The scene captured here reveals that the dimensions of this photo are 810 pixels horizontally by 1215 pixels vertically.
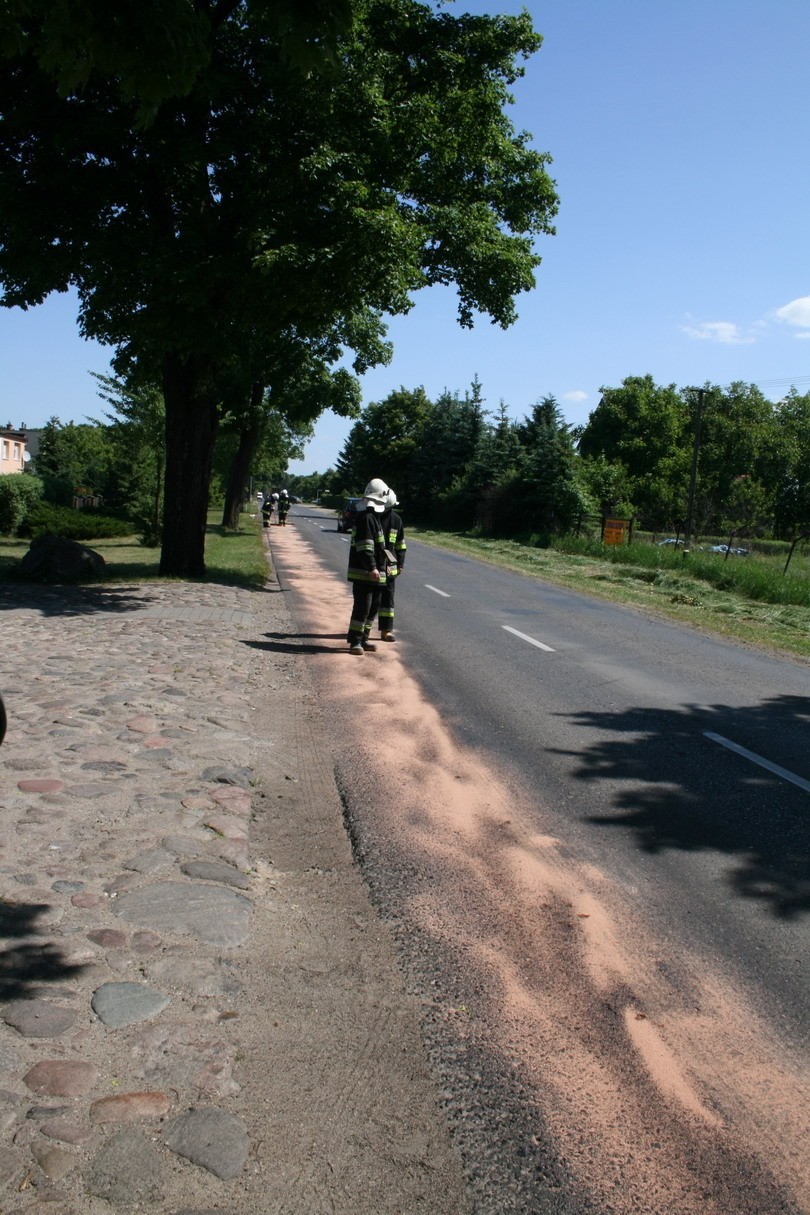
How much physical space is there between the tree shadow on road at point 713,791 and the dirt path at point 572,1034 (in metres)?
0.72

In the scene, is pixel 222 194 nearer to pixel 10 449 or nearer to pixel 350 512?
pixel 350 512

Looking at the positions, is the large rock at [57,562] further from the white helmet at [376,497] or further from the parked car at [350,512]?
the white helmet at [376,497]

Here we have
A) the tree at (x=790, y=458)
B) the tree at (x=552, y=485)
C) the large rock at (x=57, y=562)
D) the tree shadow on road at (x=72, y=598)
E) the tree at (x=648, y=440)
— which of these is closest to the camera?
the tree shadow on road at (x=72, y=598)

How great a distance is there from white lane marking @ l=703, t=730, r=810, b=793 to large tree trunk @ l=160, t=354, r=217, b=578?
40.1 ft

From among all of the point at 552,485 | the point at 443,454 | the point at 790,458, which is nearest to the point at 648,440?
the point at 790,458

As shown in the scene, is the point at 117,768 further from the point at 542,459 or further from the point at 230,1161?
the point at 542,459

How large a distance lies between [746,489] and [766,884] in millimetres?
89688

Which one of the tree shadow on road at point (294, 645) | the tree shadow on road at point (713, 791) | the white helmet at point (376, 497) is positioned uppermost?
the white helmet at point (376, 497)

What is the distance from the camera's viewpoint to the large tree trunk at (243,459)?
34875 mm

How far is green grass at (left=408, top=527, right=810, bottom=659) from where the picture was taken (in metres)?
17.5

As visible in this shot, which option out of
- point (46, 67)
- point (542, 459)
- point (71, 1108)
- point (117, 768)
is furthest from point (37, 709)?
point (542, 459)

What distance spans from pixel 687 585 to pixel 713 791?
763 inches

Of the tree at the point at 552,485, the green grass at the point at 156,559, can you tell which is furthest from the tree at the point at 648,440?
the green grass at the point at 156,559

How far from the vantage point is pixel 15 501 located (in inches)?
1117
